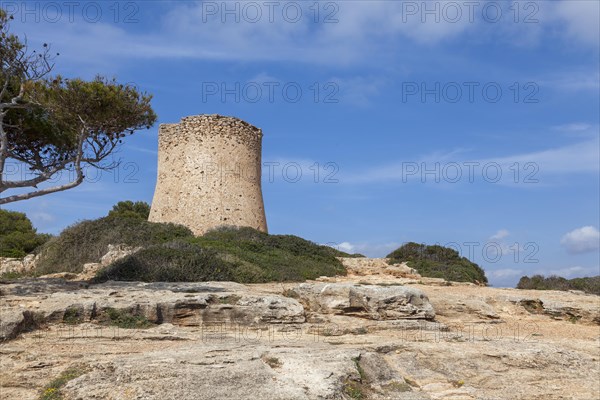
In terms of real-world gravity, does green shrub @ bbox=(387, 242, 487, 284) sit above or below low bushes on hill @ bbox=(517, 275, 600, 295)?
above

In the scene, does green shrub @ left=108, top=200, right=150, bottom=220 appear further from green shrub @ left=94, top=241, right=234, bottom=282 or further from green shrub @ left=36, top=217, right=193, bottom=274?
green shrub @ left=94, top=241, right=234, bottom=282

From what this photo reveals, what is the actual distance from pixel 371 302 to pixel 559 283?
17.3 metres

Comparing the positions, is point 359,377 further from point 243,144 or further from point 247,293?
point 243,144

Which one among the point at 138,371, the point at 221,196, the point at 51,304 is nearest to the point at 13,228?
the point at 221,196

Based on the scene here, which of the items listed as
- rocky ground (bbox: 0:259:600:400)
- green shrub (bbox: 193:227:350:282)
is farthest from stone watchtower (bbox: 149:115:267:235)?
rocky ground (bbox: 0:259:600:400)

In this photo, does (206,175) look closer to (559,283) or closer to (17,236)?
(17,236)

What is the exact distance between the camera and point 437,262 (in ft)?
81.8

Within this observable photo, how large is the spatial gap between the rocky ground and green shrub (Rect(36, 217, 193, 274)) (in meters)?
6.89

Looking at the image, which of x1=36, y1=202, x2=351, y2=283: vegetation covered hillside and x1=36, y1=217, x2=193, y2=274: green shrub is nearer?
x1=36, y1=202, x2=351, y2=283: vegetation covered hillside

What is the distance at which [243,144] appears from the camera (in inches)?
1049

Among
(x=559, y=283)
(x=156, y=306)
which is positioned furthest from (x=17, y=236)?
(x=559, y=283)

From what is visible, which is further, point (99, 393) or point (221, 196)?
point (221, 196)

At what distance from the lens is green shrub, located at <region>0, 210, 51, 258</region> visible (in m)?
24.1

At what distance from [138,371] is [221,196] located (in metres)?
19.7
